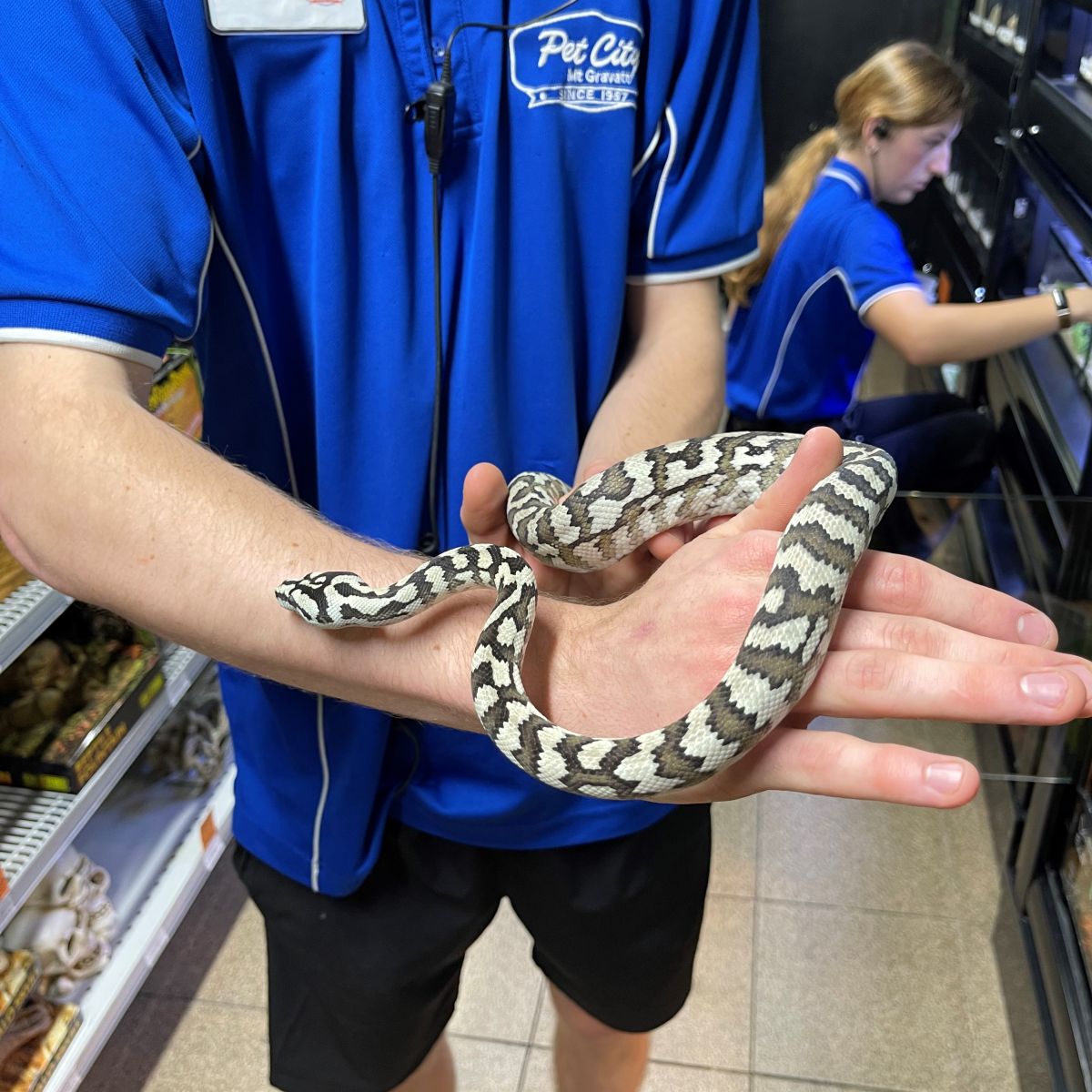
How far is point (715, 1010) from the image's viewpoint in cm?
313

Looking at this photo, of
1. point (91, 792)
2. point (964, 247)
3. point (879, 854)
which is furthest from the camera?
point (879, 854)

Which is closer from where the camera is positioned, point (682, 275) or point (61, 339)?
point (61, 339)

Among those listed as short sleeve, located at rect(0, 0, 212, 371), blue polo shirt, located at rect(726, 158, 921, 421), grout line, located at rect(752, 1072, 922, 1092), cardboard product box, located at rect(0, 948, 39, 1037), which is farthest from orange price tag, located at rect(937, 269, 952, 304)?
cardboard product box, located at rect(0, 948, 39, 1037)

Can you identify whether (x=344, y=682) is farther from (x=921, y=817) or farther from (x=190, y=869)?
(x=921, y=817)

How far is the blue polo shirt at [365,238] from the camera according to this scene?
4.14 ft

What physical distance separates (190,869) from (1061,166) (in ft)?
11.6

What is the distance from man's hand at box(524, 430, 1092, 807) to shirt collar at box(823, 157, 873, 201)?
1958mm

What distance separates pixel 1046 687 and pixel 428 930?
1.36 meters

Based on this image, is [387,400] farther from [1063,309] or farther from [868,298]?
[1063,309]

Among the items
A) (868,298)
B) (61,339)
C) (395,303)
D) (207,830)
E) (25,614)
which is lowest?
(207,830)

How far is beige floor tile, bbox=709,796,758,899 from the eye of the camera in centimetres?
358

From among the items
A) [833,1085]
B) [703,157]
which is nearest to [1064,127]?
[703,157]

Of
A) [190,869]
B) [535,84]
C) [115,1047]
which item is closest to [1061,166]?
[535,84]

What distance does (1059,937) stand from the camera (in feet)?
9.27
